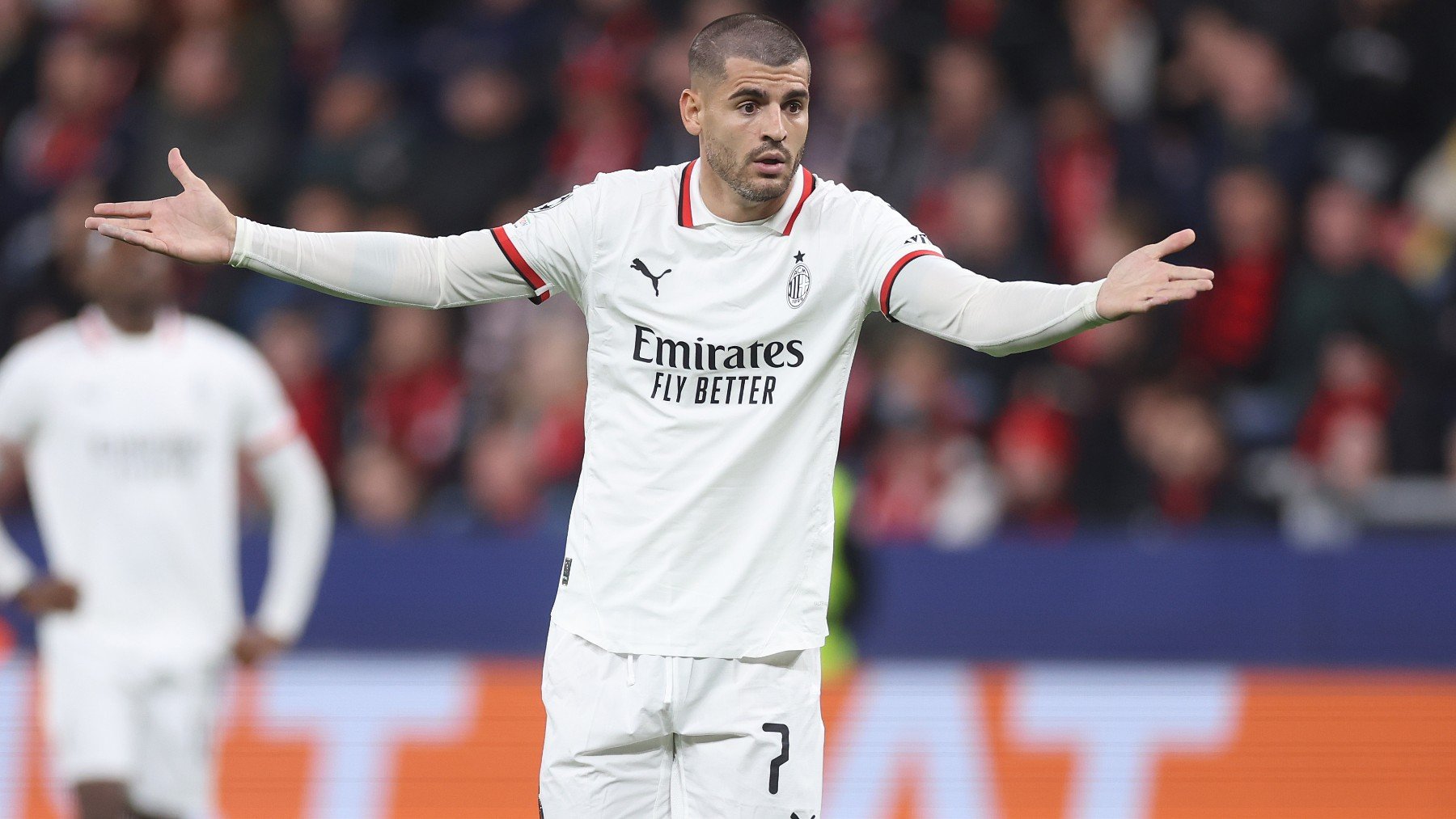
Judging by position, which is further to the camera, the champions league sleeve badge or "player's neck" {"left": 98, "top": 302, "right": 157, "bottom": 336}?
"player's neck" {"left": 98, "top": 302, "right": 157, "bottom": 336}

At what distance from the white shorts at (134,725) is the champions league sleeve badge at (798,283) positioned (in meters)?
3.51

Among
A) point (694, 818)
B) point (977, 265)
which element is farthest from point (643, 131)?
point (694, 818)

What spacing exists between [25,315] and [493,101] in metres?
3.16

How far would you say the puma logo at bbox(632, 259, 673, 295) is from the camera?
176 inches

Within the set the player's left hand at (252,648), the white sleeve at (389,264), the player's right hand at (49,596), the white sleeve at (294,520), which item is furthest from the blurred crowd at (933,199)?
the white sleeve at (389,264)

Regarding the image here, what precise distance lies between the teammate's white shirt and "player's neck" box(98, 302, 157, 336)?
2876 mm

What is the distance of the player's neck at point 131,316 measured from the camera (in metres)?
7.12

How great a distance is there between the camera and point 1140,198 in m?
10.7

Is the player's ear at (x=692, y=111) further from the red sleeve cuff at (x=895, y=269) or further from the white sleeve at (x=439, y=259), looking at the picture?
the red sleeve cuff at (x=895, y=269)

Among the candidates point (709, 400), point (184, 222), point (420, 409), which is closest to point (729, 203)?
point (709, 400)

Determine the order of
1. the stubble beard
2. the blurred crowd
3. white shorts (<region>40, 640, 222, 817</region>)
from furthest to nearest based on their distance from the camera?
the blurred crowd, white shorts (<region>40, 640, 222, 817</region>), the stubble beard

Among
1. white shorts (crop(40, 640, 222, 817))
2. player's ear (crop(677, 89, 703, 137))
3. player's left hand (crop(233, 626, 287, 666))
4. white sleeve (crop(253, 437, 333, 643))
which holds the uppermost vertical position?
player's ear (crop(677, 89, 703, 137))

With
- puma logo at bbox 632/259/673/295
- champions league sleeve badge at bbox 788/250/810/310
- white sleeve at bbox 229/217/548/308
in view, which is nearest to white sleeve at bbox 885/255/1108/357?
champions league sleeve badge at bbox 788/250/810/310

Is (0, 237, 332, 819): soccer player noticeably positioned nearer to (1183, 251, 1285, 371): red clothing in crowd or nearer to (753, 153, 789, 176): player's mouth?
(753, 153, 789, 176): player's mouth
